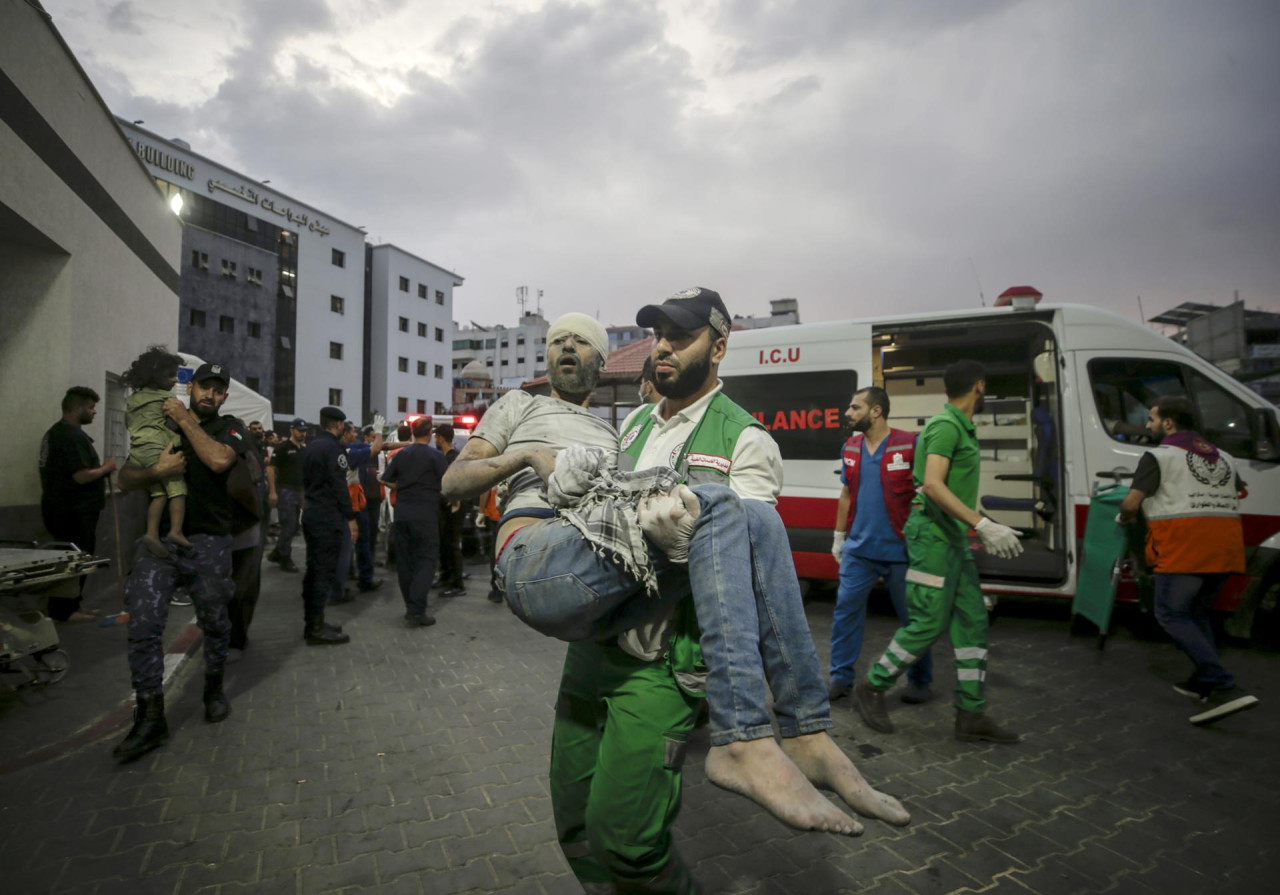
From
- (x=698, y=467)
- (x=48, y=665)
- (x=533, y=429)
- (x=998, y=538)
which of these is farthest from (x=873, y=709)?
(x=48, y=665)

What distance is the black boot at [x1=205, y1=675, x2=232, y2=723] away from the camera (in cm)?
396

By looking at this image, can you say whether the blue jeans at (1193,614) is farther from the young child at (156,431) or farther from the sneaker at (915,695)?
the young child at (156,431)

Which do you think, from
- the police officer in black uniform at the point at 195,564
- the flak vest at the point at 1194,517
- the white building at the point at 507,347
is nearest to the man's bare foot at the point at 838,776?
the police officer in black uniform at the point at 195,564

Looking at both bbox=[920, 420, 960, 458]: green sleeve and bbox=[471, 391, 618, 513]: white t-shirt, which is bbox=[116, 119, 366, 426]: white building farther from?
bbox=[920, 420, 960, 458]: green sleeve

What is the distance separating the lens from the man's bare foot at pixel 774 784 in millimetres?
1405

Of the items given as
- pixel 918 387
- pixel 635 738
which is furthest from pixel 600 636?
pixel 918 387

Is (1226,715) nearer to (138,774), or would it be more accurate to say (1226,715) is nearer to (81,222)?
(138,774)

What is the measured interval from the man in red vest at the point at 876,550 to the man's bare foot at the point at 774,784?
9.17 feet

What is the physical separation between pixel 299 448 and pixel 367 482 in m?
1.39

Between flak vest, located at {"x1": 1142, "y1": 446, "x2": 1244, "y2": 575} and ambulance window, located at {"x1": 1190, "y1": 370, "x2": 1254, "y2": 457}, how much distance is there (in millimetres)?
1784

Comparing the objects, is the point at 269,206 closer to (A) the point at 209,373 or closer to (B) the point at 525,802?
(A) the point at 209,373

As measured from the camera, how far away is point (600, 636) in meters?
1.66

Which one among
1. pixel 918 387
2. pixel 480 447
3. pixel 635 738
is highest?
pixel 918 387

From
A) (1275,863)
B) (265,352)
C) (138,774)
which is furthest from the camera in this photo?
(265,352)
